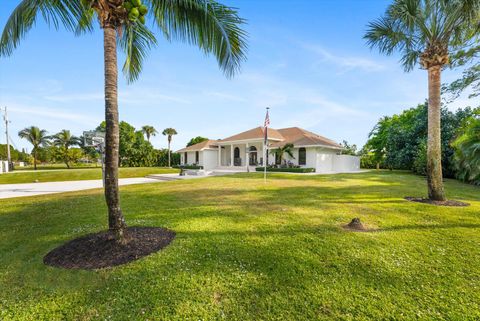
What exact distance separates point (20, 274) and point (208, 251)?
278 cm

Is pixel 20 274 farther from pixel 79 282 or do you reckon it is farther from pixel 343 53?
pixel 343 53

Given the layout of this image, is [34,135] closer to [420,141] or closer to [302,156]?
[302,156]

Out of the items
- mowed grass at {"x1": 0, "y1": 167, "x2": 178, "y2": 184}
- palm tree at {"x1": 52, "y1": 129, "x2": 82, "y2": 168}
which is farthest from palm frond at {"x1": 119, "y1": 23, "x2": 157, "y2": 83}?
palm tree at {"x1": 52, "y1": 129, "x2": 82, "y2": 168}

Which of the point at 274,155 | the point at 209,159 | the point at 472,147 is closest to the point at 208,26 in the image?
the point at 472,147

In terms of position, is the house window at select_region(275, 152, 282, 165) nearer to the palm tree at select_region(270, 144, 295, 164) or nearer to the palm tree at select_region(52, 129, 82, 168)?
the palm tree at select_region(270, 144, 295, 164)

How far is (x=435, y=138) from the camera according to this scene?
736 cm

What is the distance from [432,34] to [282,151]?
1688cm

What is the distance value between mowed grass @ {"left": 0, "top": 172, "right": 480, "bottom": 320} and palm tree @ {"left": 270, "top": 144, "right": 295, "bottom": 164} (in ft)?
58.7

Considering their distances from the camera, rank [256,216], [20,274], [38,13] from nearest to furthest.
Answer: [20,274] → [38,13] → [256,216]

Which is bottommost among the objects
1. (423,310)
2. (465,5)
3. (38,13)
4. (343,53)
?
(423,310)

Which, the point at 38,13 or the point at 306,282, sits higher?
the point at 38,13

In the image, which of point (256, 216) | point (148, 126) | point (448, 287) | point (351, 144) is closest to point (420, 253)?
point (448, 287)

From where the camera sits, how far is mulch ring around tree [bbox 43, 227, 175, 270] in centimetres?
337

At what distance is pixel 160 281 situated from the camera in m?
2.96
